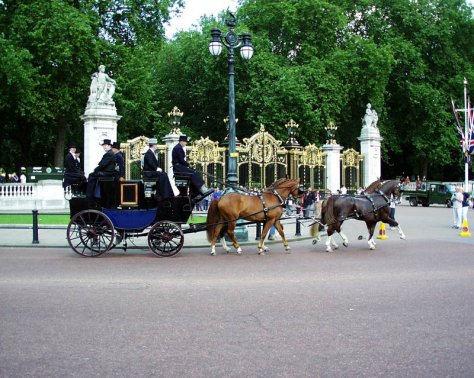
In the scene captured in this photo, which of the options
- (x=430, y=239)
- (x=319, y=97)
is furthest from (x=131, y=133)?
(x=430, y=239)

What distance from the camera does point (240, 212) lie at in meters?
13.7

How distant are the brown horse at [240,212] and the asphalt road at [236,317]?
1.15 metres

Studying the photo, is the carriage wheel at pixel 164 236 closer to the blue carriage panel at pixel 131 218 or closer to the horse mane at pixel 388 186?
the blue carriage panel at pixel 131 218

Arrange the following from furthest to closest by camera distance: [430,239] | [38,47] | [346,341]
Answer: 1. [38,47]
2. [430,239]
3. [346,341]

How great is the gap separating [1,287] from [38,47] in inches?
1001

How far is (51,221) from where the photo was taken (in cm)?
2236

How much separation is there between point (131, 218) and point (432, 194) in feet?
106

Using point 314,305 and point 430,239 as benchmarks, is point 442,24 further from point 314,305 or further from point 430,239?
point 314,305

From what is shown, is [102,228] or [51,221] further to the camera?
[51,221]

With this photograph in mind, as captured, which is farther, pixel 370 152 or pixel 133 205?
pixel 370 152

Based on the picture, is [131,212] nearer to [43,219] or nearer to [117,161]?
[117,161]

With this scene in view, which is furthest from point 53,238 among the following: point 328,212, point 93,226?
point 328,212

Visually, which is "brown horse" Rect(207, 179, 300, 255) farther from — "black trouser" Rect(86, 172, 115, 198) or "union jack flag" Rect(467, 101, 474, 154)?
"union jack flag" Rect(467, 101, 474, 154)

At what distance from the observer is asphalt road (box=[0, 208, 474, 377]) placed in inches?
215
